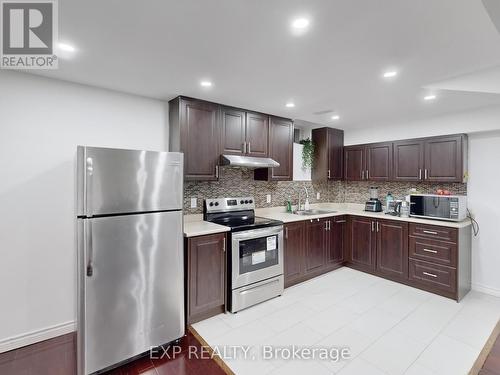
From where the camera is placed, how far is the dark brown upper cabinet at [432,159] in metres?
3.38

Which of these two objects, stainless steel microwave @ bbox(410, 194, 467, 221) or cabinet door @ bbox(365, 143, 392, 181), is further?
cabinet door @ bbox(365, 143, 392, 181)

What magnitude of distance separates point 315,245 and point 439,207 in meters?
1.73

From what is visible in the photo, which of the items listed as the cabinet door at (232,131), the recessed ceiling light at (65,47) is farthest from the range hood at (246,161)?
the recessed ceiling light at (65,47)

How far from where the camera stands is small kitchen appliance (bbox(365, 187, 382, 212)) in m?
4.21

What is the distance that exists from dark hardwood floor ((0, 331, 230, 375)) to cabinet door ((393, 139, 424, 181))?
364cm

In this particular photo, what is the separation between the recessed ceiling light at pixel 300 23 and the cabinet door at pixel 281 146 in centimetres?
204

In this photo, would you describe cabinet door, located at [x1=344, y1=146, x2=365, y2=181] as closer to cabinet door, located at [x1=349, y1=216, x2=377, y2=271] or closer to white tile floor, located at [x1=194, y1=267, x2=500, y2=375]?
cabinet door, located at [x1=349, y1=216, x2=377, y2=271]

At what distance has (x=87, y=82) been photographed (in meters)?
2.46

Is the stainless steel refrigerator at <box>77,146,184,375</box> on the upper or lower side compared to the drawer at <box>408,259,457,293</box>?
upper

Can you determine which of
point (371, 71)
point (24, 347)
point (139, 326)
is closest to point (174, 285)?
point (139, 326)

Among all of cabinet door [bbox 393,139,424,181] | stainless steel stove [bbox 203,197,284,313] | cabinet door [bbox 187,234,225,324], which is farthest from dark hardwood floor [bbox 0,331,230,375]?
cabinet door [bbox 393,139,424,181]

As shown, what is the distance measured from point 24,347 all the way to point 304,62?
3514 mm

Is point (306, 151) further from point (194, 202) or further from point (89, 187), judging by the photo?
point (89, 187)

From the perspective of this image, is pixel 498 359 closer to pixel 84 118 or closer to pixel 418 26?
pixel 418 26
